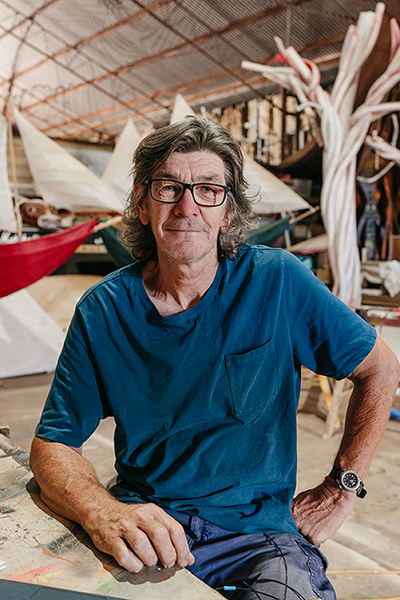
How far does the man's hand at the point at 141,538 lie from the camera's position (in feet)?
2.36

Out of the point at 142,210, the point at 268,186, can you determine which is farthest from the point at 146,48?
the point at 142,210

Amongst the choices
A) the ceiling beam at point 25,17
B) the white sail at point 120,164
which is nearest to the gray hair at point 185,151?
the white sail at point 120,164

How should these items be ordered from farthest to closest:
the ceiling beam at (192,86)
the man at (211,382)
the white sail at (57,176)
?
the ceiling beam at (192,86), the white sail at (57,176), the man at (211,382)

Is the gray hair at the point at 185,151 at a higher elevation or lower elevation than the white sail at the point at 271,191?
lower

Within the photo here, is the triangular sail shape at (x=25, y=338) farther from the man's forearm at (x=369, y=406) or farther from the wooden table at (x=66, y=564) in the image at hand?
the man's forearm at (x=369, y=406)

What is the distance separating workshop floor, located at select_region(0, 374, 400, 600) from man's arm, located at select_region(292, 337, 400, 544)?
806 millimetres

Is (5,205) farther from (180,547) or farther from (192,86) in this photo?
(192,86)

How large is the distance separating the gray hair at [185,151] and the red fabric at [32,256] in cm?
229

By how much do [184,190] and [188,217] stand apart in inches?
2.5

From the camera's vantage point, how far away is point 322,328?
103 centimetres

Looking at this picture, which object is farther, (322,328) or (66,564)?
(322,328)

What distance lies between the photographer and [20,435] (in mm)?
2910

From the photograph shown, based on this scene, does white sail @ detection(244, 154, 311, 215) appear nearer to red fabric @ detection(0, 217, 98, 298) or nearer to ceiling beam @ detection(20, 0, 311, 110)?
red fabric @ detection(0, 217, 98, 298)

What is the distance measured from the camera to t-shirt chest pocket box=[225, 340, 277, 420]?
990 mm
